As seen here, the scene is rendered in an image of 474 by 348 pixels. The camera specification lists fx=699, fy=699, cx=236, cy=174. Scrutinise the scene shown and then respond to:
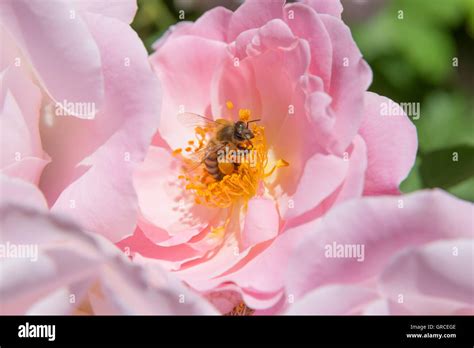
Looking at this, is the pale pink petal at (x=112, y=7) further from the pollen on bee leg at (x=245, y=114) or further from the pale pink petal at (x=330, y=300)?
the pale pink petal at (x=330, y=300)

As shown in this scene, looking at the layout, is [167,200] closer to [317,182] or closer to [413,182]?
[317,182]

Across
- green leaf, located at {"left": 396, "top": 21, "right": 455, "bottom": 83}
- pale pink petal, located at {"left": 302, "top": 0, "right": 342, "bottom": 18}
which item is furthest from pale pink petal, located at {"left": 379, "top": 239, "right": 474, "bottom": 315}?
green leaf, located at {"left": 396, "top": 21, "right": 455, "bottom": 83}

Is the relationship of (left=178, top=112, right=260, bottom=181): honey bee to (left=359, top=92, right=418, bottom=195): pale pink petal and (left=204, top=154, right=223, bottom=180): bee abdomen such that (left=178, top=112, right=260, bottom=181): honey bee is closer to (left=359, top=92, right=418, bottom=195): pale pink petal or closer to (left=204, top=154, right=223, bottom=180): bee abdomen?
(left=204, top=154, right=223, bottom=180): bee abdomen

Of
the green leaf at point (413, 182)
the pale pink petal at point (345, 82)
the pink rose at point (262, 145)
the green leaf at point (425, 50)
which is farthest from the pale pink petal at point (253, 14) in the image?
the green leaf at point (425, 50)

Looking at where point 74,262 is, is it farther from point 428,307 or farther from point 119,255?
point 428,307

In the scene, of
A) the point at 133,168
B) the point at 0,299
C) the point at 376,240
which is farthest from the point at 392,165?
the point at 0,299

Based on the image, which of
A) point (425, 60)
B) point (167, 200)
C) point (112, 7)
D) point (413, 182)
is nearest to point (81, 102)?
point (112, 7)
